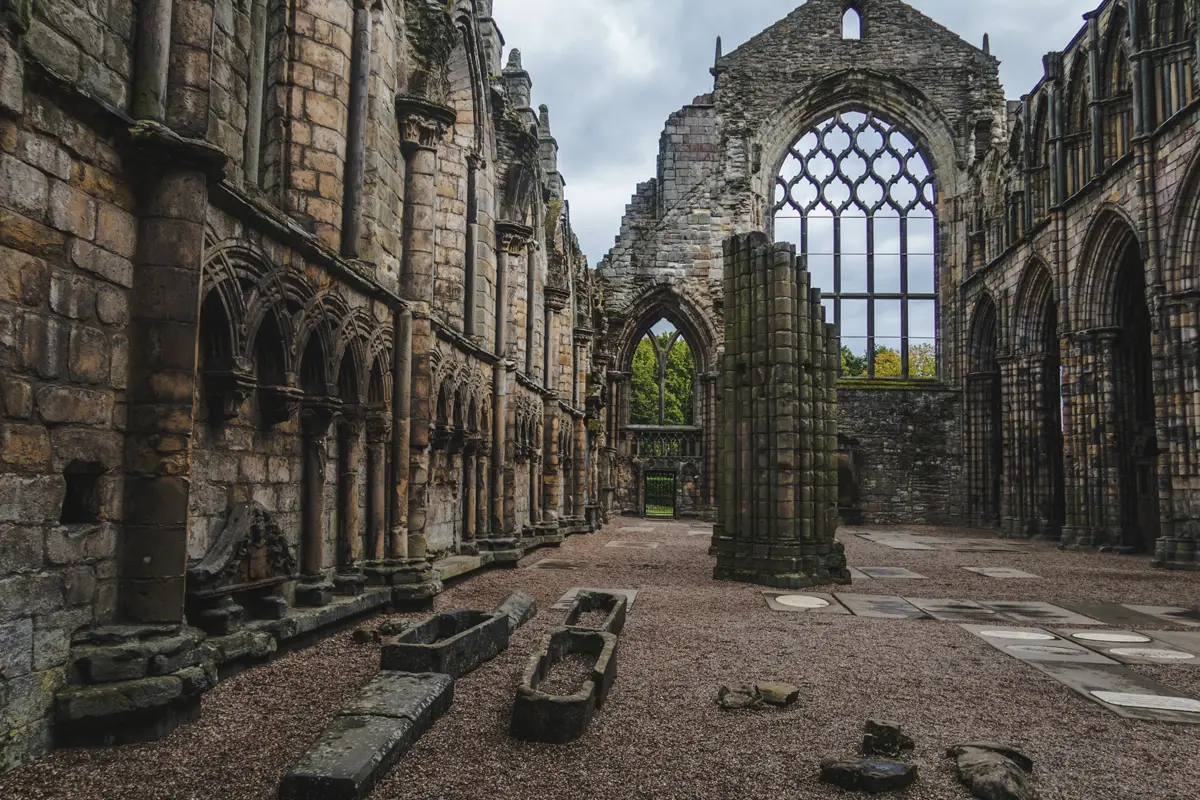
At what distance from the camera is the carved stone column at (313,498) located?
669 centimetres

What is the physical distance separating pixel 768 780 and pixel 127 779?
2.58 meters

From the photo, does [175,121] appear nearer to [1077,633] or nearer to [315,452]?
[315,452]

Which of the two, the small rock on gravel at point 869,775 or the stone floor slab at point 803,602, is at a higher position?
the small rock on gravel at point 869,775

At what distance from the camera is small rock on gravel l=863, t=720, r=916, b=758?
4020 mm

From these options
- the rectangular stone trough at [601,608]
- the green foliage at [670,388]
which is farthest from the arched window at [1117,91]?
the green foliage at [670,388]

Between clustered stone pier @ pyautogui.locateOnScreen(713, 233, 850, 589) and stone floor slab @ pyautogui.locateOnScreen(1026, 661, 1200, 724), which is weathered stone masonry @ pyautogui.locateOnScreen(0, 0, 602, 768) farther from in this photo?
stone floor slab @ pyautogui.locateOnScreen(1026, 661, 1200, 724)

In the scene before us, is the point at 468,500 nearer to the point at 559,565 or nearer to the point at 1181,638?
the point at 559,565

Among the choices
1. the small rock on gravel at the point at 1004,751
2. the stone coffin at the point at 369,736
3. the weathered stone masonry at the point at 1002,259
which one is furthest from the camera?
the weathered stone masonry at the point at 1002,259

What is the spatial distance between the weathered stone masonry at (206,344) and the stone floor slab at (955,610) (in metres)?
5.05

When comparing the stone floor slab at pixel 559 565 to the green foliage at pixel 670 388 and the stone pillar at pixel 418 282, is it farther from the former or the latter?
the green foliage at pixel 670 388

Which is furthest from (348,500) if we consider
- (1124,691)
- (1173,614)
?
(1173,614)

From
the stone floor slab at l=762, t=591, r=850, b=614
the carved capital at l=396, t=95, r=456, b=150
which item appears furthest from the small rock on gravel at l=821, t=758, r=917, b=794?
the carved capital at l=396, t=95, r=456, b=150

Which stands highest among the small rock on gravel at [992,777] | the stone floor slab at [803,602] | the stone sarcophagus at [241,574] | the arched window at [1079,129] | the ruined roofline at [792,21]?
the ruined roofline at [792,21]

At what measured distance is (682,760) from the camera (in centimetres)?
391
